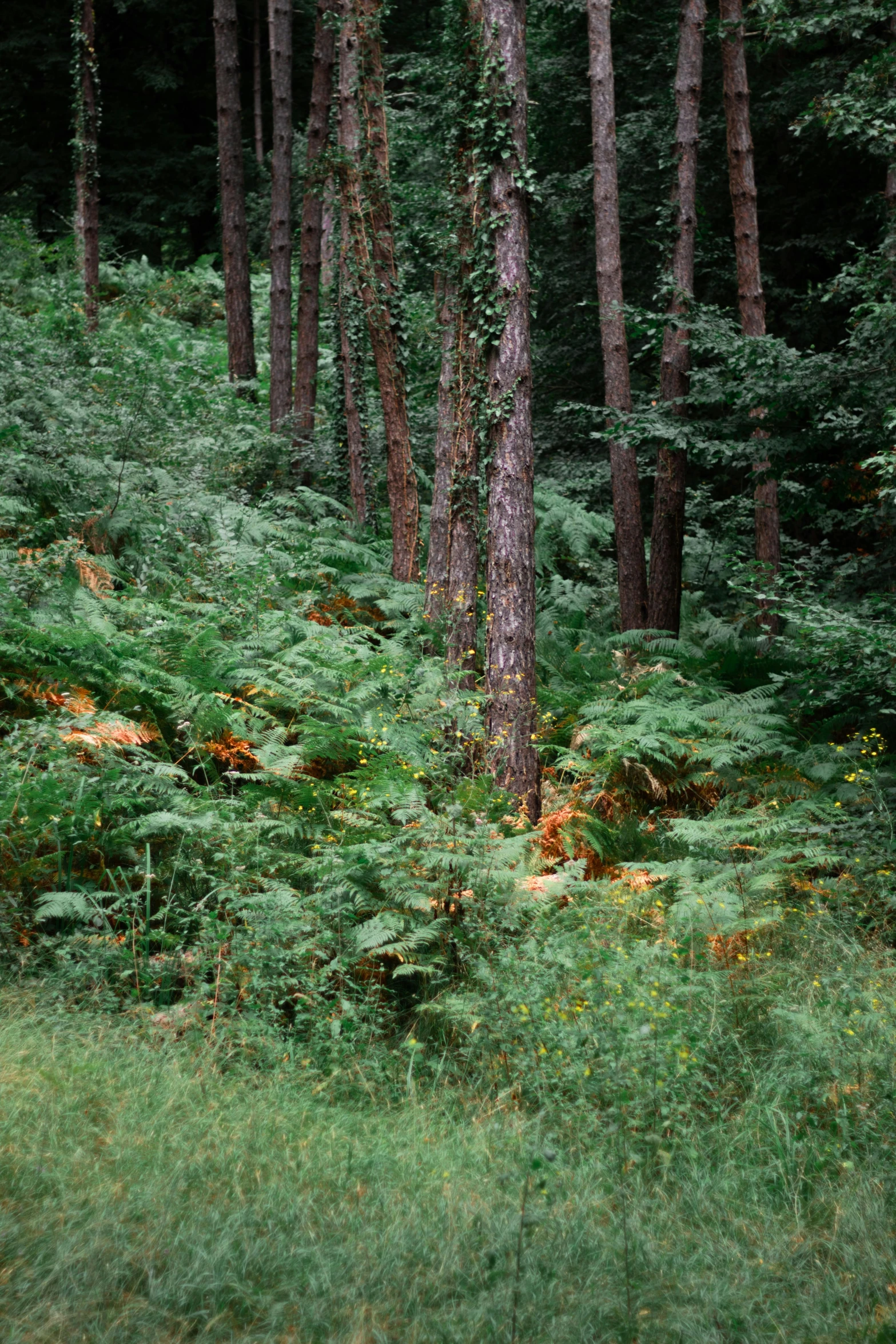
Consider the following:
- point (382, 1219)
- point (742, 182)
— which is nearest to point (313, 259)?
point (742, 182)

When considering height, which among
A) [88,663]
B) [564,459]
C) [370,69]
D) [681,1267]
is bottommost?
[681,1267]

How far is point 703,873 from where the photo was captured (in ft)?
19.6

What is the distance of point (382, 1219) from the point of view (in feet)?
9.91

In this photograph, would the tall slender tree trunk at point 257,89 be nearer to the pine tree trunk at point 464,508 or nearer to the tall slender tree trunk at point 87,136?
the tall slender tree trunk at point 87,136

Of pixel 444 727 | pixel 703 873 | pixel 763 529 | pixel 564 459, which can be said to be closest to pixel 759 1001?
pixel 703 873

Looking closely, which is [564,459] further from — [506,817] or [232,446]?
[506,817]

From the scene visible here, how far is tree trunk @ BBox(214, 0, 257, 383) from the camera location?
52.1 feet

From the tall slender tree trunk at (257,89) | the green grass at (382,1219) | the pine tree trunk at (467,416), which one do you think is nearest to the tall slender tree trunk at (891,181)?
the pine tree trunk at (467,416)

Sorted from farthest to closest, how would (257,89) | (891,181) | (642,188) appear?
1. (257,89)
2. (642,188)
3. (891,181)

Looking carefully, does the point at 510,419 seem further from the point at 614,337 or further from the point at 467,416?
the point at 614,337

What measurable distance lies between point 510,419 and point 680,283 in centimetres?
469

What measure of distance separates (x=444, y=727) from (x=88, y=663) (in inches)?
97.2

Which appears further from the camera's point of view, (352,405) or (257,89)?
(257,89)

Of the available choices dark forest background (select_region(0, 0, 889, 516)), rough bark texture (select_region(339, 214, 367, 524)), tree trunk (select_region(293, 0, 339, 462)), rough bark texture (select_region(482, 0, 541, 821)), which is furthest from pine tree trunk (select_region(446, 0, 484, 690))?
tree trunk (select_region(293, 0, 339, 462))
